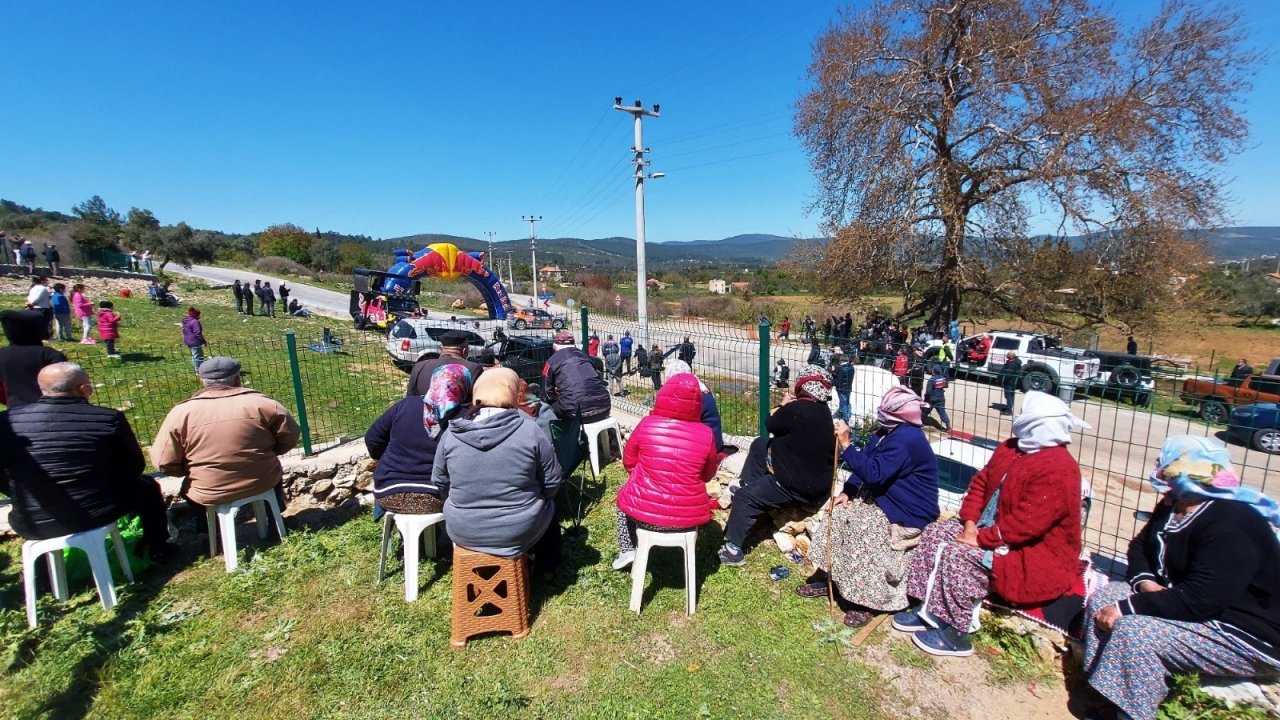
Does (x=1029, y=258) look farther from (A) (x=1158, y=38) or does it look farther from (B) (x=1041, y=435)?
(B) (x=1041, y=435)

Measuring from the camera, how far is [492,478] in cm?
274

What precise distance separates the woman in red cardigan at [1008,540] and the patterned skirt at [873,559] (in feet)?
0.23

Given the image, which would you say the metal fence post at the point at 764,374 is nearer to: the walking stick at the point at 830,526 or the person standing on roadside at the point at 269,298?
the walking stick at the point at 830,526

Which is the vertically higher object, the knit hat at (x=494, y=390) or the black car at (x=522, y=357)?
the knit hat at (x=494, y=390)

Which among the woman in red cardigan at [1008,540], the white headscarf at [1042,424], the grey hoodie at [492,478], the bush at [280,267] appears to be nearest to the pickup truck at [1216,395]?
the white headscarf at [1042,424]

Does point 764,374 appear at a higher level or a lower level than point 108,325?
lower

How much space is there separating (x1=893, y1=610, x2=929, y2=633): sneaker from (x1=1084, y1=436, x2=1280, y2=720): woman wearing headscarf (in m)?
0.71

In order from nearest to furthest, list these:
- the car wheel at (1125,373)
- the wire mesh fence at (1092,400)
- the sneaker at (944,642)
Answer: the car wheel at (1125,373) < the sneaker at (944,642) < the wire mesh fence at (1092,400)

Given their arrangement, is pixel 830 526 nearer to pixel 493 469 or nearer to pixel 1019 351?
pixel 493 469

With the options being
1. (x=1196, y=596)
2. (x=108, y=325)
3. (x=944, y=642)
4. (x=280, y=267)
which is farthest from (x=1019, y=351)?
(x=280, y=267)

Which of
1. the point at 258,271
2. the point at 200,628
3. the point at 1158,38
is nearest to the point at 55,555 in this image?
the point at 200,628

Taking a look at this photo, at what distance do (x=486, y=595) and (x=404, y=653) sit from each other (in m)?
0.51

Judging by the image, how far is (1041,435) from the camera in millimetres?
2461

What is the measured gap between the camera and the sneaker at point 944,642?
2.69 meters
